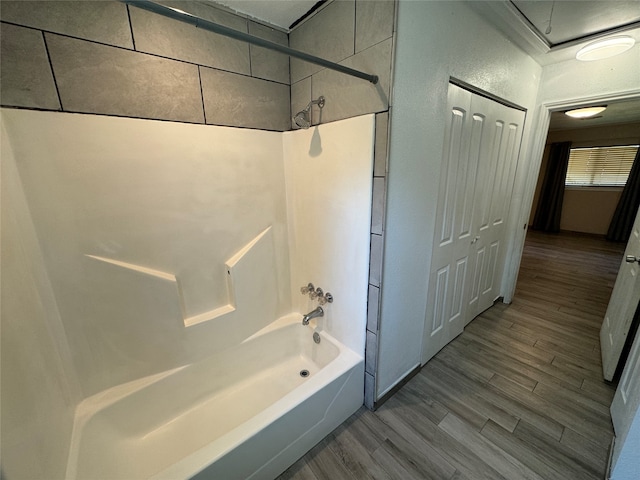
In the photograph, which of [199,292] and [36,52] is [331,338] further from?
[36,52]

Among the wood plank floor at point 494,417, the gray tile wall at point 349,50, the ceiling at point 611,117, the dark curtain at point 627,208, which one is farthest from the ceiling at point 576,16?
the dark curtain at point 627,208

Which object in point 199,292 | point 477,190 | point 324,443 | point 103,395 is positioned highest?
point 477,190

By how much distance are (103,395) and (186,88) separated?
1629mm

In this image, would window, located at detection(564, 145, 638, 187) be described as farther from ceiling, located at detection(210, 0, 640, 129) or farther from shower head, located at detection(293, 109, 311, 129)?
shower head, located at detection(293, 109, 311, 129)

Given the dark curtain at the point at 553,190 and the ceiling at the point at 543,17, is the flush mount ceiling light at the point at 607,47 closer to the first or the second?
the ceiling at the point at 543,17

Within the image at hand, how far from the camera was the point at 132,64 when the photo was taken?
1.10m

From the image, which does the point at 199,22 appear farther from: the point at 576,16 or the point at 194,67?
the point at 576,16

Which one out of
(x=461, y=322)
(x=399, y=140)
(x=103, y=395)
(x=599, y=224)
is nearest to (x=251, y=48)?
(x=399, y=140)

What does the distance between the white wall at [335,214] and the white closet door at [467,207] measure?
1.89 ft

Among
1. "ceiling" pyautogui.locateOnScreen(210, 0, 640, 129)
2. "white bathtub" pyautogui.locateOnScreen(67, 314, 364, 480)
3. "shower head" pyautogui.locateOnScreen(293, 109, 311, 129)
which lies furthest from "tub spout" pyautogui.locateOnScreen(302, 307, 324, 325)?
"ceiling" pyautogui.locateOnScreen(210, 0, 640, 129)

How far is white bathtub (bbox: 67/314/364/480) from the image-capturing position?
1042 mm

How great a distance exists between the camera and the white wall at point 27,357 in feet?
2.41

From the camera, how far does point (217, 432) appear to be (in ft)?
4.57

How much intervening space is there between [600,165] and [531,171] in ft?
15.7
